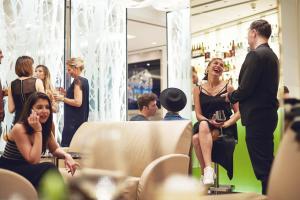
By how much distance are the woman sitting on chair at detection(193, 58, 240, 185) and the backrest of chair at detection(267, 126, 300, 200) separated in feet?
9.12

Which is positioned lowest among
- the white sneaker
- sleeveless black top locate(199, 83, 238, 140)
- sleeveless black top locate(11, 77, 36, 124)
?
the white sneaker

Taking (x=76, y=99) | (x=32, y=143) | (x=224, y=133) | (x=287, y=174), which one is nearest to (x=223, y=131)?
(x=224, y=133)

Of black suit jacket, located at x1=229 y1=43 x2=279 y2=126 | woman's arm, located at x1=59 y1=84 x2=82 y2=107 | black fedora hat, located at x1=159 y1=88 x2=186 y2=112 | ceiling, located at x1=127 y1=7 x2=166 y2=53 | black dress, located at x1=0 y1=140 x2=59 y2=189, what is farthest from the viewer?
ceiling, located at x1=127 y1=7 x2=166 y2=53

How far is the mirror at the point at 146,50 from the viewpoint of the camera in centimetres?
717

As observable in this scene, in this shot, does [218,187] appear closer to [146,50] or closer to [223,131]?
[223,131]

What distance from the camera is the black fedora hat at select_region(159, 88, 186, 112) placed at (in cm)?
284

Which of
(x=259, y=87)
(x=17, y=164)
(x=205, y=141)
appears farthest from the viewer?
(x=205, y=141)

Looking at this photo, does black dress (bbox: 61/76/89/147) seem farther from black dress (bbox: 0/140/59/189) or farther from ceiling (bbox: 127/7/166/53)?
ceiling (bbox: 127/7/166/53)

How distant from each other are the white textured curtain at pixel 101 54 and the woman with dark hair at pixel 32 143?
335 cm

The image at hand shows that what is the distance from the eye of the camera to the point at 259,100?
3363 mm

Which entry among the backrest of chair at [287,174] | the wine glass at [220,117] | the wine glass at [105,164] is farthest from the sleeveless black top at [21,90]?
the wine glass at [105,164]

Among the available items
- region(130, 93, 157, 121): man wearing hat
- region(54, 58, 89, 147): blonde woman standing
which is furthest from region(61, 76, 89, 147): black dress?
region(130, 93, 157, 121): man wearing hat

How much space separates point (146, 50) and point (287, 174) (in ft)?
26.9

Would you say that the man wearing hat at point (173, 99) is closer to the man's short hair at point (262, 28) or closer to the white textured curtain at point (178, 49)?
the man's short hair at point (262, 28)
